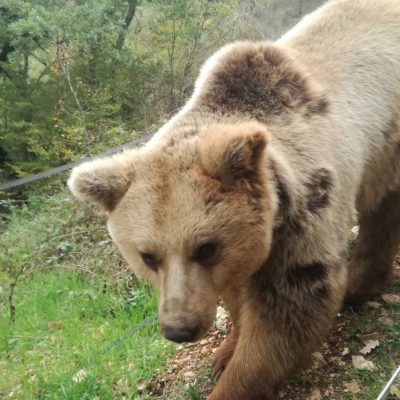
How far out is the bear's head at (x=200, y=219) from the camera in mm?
2459

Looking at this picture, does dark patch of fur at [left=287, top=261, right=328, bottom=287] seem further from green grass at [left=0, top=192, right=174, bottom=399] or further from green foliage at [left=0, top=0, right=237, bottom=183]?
green foliage at [left=0, top=0, right=237, bottom=183]

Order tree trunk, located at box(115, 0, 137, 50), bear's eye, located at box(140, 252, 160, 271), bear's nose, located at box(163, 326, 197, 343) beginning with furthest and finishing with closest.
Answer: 1. tree trunk, located at box(115, 0, 137, 50)
2. bear's eye, located at box(140, 252, 160, 271)
3. bear's nose, located at box(163, 326, 197, 343)

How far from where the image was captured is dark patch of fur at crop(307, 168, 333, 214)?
2.81 m

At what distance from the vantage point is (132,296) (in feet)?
15.7

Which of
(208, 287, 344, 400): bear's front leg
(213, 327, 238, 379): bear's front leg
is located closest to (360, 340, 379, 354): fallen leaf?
(208, 287, 344, 400): bear's front leg

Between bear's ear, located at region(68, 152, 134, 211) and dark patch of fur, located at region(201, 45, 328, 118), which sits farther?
dark patch of fur, located at region(201, 45, 328, 118)

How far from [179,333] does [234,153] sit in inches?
32.1

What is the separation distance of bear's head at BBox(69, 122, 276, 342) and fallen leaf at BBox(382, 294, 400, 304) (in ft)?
5.91

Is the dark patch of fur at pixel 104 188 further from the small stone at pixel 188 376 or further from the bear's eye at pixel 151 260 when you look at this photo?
the small stone at pixel 188 376

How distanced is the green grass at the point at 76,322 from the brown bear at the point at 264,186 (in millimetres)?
741

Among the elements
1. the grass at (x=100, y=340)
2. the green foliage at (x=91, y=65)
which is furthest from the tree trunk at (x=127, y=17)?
the grass at (x=100, y=340)

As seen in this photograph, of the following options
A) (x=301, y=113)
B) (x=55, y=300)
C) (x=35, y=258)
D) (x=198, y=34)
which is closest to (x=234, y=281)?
(x=301, y=113)

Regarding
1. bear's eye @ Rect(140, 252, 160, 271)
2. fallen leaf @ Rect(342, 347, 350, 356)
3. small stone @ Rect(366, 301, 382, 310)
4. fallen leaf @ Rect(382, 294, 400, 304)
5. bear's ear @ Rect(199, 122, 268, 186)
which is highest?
bear's ear @ Rect(199, 122, 268, 186)

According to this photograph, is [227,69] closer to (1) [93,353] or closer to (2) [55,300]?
(1) [93,353]
